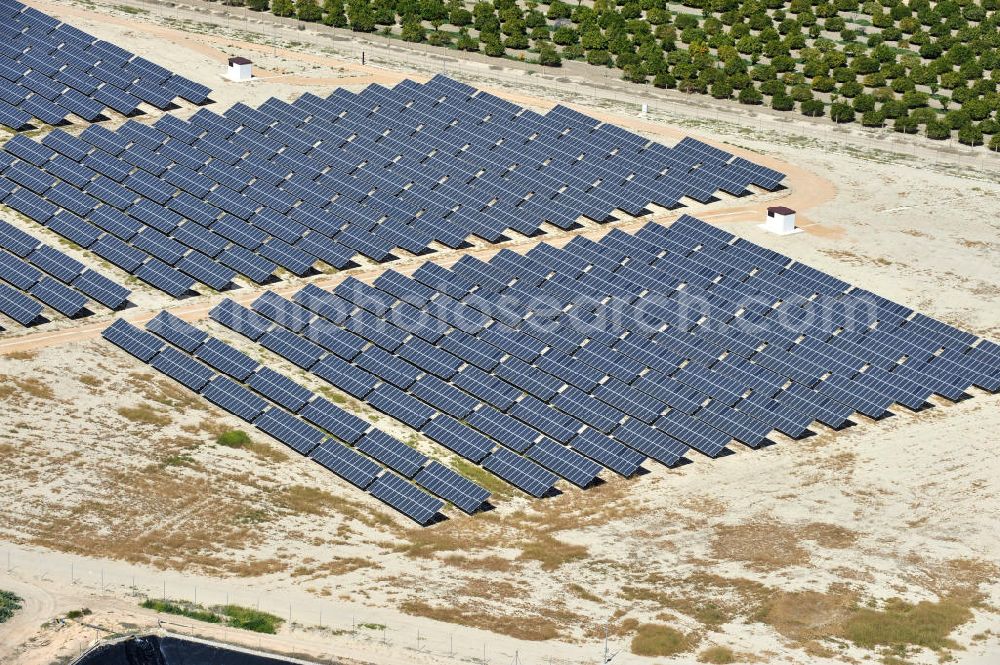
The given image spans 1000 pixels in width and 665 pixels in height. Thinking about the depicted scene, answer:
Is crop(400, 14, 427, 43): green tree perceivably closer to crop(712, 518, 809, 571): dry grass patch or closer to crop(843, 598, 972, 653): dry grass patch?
crop(712, 518, 809, 571): dry grass patch

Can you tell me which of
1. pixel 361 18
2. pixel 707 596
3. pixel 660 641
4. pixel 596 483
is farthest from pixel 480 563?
pixel 361 18

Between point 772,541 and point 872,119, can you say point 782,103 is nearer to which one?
point 872,119

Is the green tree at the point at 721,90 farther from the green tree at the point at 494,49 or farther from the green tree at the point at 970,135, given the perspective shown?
the green tree at the point at 970,135

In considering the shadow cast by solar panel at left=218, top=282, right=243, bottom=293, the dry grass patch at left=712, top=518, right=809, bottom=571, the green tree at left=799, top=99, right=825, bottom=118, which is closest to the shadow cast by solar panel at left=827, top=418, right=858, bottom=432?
the dry grass patch at left=712, top=518, right=809, bottom=571

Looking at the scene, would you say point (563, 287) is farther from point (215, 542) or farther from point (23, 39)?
point (23, 39)

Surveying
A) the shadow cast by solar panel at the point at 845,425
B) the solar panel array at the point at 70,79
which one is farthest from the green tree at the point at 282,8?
the shadow cast by solar panel at the point at 845,425

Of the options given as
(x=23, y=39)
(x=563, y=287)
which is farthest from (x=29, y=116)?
(x=563, y=287)
